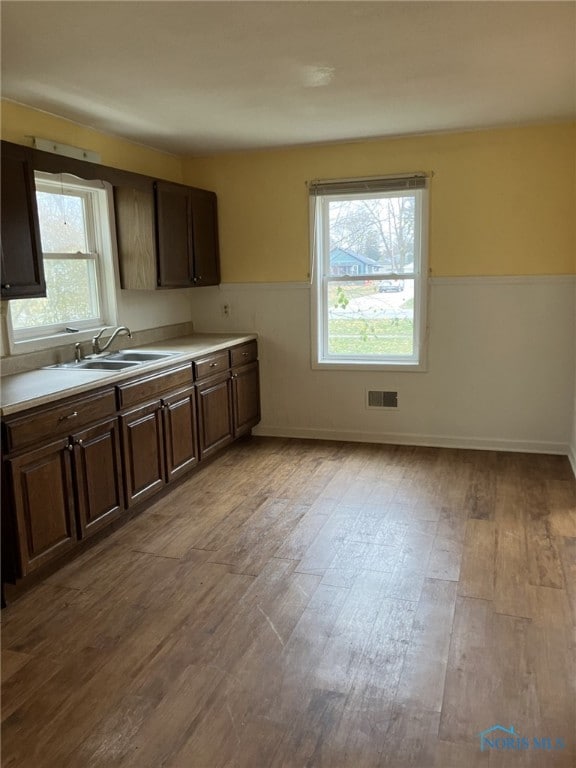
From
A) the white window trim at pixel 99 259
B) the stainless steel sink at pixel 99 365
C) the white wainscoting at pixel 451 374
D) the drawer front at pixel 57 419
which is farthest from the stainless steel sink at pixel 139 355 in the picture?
the white wainscoting at pixel 451 374

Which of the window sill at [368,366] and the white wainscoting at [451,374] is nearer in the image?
the white wainscoting at [451,374]

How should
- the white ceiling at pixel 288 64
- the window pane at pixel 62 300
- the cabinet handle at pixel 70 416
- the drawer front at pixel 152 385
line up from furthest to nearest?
the window pane at pixel 62 300, the drawer front at pixel 152 385, the cabinet handle at pixel 70 416, the white ceiling at pixel 288 64

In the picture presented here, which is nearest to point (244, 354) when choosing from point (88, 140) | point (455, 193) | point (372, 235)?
point (372, 235)

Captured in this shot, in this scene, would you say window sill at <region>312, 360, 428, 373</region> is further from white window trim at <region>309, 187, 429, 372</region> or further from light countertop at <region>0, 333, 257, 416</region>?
light countertop at <region>0, 333, 257, 416</region>

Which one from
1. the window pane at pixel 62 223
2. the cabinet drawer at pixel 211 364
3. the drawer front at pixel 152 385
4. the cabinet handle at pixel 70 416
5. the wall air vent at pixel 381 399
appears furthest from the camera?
the wall air vent at pixel 381 399

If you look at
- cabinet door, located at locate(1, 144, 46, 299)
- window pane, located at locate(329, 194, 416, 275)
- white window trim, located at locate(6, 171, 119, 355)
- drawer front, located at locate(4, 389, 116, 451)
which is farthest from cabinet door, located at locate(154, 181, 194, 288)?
drawer front, located at locate(4, 389, 116, 451)

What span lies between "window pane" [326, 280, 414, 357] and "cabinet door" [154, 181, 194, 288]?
1.18 meters

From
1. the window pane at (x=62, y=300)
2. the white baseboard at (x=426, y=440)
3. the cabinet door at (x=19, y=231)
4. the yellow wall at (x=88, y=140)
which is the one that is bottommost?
the white baseboard at (x=426, y=440)

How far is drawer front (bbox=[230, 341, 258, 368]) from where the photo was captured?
15.3 ft

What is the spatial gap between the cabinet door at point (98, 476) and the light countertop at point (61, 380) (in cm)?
23

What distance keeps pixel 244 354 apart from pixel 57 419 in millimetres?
2224

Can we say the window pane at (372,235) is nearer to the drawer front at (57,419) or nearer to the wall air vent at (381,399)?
the wall air vent at (381,399)

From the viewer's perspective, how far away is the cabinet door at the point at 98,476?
2961mm

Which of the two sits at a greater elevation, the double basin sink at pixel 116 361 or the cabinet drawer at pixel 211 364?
the double basin sink at pixel 116 361
